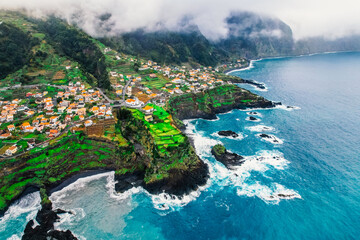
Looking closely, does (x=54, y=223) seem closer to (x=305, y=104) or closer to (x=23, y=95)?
(x=23, y=95)

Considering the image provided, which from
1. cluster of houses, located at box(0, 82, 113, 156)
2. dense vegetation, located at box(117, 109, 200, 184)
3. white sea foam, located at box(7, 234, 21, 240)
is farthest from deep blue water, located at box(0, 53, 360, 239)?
cluster of houses, located at box(0, 82, 113, 156)

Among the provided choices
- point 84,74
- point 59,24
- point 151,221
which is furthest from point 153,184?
point 59,24

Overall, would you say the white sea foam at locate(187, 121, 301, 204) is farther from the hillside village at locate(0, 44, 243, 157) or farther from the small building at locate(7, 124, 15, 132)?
the small building at locate(7, 124, 15, 132)

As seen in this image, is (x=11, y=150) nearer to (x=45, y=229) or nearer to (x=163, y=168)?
(x=45, y=229)

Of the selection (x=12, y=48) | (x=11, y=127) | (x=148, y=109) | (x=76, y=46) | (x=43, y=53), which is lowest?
(x=148, y=109)

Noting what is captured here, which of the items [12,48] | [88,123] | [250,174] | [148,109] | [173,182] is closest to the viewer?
[173,182]

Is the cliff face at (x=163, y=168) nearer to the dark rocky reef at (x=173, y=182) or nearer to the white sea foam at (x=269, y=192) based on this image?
the dark rocky reef at (x=173, y=182)

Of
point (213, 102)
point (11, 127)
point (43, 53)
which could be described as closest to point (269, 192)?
point (213, 102)
